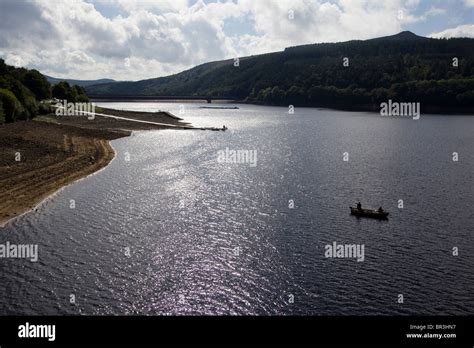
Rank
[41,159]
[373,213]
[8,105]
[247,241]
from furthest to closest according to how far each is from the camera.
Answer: [8,105], [41,159], [373,213], [247,241]

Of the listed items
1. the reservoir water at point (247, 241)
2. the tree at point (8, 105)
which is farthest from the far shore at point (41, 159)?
the tree at point (8, 105)

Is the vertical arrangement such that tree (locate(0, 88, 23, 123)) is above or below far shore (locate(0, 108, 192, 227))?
above

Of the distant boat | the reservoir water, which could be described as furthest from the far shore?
the distant boat

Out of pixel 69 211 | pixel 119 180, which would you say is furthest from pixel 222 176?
pixel 69 211

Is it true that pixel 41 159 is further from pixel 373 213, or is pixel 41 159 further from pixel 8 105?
pixel 373 213

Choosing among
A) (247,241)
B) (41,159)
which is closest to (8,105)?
(41,159)

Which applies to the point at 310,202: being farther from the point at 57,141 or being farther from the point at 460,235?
the point at 57,141

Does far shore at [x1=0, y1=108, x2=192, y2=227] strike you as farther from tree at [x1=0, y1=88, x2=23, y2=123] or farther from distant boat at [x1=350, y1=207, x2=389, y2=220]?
distant boat at [x1=350, y1=207, x2=389, y2=220]
